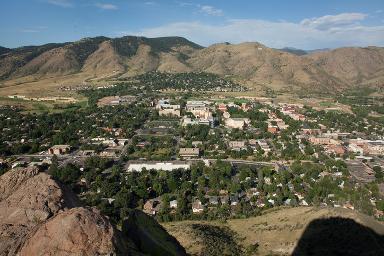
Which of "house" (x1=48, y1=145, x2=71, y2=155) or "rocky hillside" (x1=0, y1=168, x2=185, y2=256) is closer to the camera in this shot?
"rocky hillside" (x1=0, y1=168, x2=185, y2=256)

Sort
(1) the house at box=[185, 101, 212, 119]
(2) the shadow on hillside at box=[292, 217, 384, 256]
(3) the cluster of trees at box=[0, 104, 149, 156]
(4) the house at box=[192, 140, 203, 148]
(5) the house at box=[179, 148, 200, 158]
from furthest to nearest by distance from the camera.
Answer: (1) the house at box=[185, 101, 212, 119] → (4) the house at box=[192, 140, 203, 148] → (3) the cluster of trees at box=[0, 104, 149, 156] → (5) the house at box=[179, 148, 200, 158] → (2) the shadow on hillside at box=[292, 217, 384, 256]

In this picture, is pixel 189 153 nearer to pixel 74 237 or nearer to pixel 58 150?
pixel 58 150

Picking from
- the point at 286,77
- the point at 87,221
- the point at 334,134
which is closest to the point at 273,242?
the point at 87,221

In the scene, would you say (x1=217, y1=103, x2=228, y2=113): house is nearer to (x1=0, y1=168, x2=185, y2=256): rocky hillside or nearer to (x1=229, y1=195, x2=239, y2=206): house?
(x1=229, y1=195, x2=239, y2=206): house

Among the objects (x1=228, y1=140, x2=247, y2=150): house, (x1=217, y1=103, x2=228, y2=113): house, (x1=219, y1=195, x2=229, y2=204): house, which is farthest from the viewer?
(x1=217, y1=103, x2=228, y2=113): house

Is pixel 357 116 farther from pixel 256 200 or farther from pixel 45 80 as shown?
pixel 45 80

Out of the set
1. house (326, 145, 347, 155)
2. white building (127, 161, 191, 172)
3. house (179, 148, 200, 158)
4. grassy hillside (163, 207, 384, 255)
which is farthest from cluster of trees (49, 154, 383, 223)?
house (326, 145, 347, 155)

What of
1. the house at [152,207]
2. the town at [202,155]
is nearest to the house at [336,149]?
the town at [202,155]
